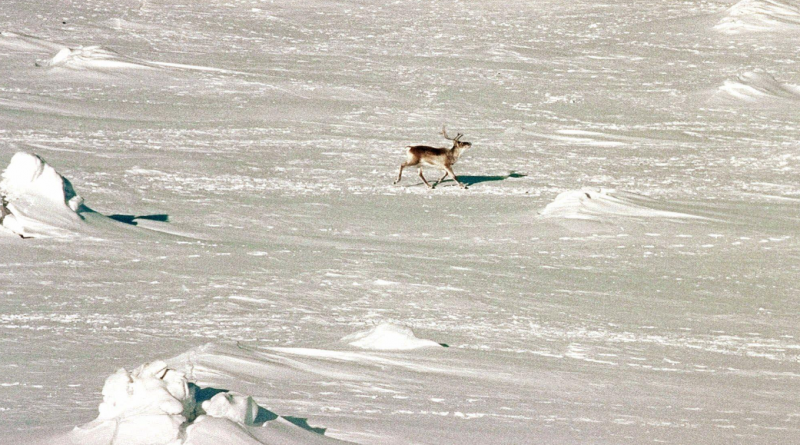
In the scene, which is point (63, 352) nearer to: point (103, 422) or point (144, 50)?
point (103, 422)

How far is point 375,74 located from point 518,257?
267 inches

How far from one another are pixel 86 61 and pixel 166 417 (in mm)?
12083

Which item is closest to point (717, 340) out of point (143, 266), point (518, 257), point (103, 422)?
point (518, 257)

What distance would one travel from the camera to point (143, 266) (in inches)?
321

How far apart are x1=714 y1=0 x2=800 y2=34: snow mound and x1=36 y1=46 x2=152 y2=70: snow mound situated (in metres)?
8.85

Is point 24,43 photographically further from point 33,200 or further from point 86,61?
point 33,200

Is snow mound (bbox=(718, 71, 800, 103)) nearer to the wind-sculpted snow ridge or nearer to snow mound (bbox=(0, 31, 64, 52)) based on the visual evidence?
snow mound (bbox=(0, 31, 64, 52))

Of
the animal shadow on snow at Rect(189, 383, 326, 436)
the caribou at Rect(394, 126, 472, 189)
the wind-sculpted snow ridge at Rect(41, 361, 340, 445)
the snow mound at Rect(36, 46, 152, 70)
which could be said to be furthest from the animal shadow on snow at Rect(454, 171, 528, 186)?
the wind-sculpted snow ridge at Rect(41, 361, 340, 445)

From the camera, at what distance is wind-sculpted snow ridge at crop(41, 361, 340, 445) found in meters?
3.87

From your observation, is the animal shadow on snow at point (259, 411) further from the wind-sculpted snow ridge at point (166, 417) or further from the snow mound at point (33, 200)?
the snow mound at point (33, 200)

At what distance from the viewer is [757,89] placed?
49.1 ft

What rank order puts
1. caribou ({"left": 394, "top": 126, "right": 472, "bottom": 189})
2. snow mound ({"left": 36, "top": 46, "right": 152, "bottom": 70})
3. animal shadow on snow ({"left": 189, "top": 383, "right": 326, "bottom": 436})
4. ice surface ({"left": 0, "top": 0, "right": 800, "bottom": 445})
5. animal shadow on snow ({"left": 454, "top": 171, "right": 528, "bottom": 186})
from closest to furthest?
animal shadow on snow ({"left": 189, "top": 383, "right": 326, "bottom": 436}), ice surface ({"left": 0, "top": 0, "right": 800, "bottom": 445}), caribou ({"left": 394, "top": 126, "right": 472, "bottom": 189}), animal shadow on snow ({"left": 454, "top": 171, "right": 528, "bottom": 186}), snow mound ({"left": 36, "top": 46, "right": 152, "bottom": 70})

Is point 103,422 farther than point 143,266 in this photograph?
No

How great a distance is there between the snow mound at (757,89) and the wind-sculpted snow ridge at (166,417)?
11688mm
